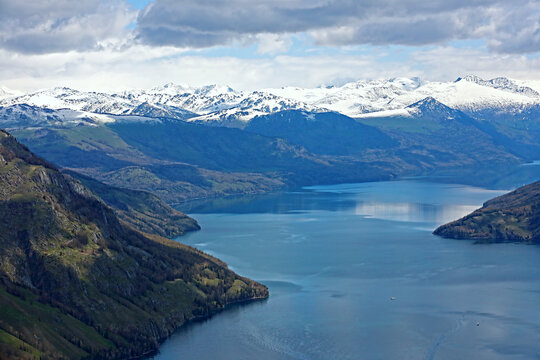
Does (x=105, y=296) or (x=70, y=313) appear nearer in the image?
(x=70, y=313)

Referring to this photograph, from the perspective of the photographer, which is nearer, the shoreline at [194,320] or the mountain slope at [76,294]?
the mountain slope at [76,294]

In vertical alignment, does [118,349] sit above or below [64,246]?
below

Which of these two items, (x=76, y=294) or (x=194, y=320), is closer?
(x=76, y=294)

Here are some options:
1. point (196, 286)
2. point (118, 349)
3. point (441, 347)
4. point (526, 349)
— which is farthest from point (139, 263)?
point (526, 349)

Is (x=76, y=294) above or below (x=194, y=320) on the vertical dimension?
above

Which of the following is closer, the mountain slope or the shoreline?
the mountain slope

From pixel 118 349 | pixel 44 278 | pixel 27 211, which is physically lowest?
pixel 118 349

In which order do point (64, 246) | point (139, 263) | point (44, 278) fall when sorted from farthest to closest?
point (139, 263) < point (64, 246) < point (44, 278)

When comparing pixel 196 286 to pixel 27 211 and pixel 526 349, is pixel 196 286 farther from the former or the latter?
pixel 526 349
